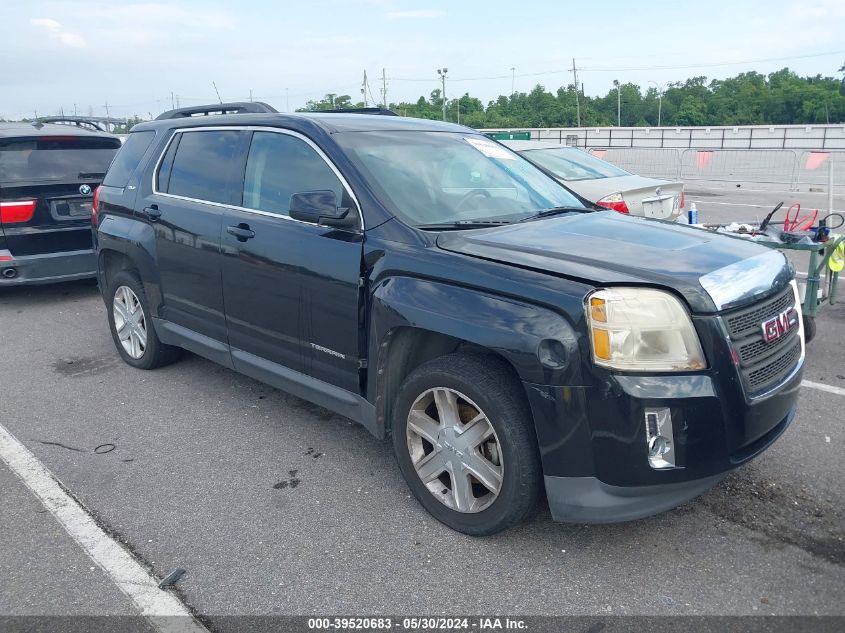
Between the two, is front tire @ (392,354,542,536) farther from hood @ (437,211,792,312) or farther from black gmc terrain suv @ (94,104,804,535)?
hood @ (437,211,792,312)

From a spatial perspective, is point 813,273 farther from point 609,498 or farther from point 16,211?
point 16,211

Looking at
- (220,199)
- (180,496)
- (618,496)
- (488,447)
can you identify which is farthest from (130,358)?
(618,496)

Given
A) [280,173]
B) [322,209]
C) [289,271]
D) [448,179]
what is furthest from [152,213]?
[448,179]

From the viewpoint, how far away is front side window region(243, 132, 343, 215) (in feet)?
12.4

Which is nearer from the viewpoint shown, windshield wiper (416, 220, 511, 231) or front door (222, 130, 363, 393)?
windshield wiper (416, 220, 511, 231)

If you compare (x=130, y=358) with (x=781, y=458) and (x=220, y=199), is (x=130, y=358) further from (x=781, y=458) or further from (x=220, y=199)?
(x=781, y=458)

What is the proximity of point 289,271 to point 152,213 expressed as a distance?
1.62 metres

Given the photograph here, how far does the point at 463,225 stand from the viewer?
348 cm

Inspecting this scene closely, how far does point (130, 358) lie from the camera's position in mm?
5535

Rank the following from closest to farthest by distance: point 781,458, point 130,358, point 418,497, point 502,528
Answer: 1. point 502,528
2. point 418,497
3. point 781,458
4. point 130,358

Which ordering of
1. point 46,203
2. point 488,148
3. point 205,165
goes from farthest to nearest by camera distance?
1. point 46,203
2. point 205,165
3. point 488,148

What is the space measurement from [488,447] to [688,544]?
977mm

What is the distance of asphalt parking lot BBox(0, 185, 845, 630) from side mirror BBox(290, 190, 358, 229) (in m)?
1.36

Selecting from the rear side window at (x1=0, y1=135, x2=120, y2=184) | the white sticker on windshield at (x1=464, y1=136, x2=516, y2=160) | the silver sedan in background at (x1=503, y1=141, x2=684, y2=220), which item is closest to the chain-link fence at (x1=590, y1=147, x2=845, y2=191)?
the silver sedan in background at (x1=503, y1=141, x2=684, y2=220)
